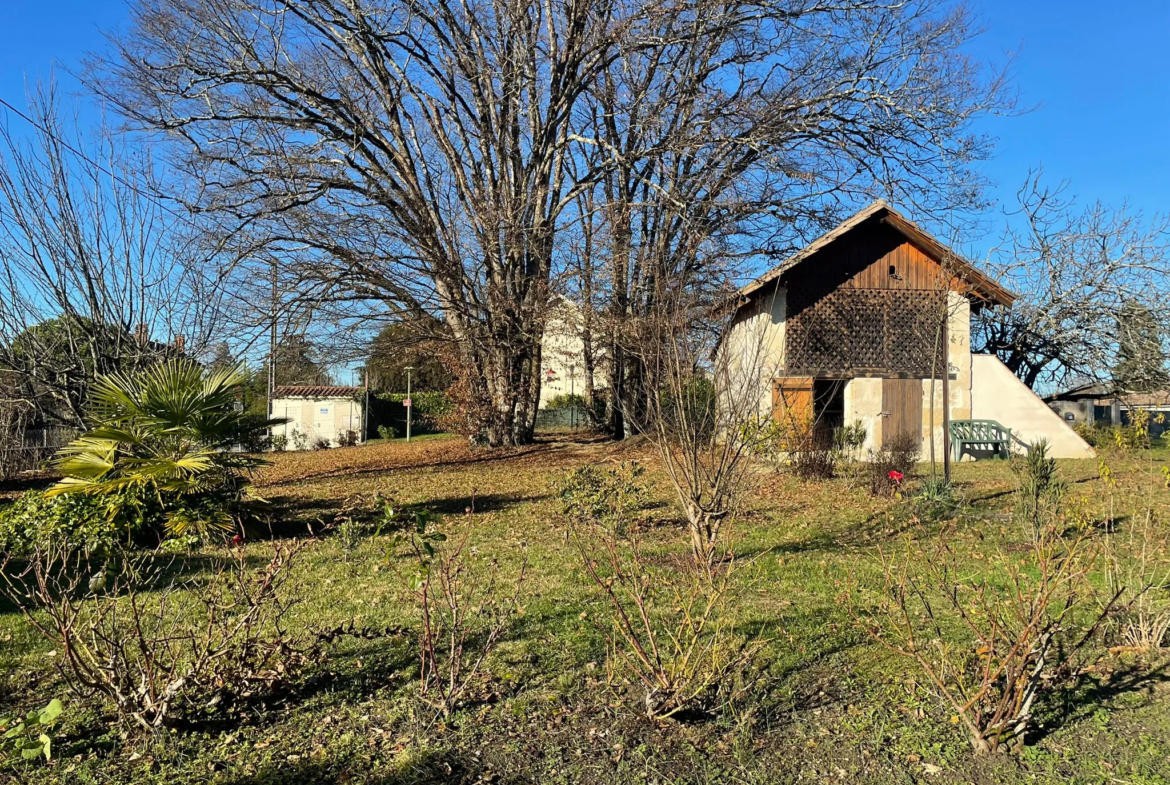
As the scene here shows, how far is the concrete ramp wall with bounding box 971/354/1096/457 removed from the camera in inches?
719

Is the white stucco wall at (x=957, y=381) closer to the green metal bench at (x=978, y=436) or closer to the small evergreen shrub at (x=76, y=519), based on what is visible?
the green metal bench at (x=978, y=436)

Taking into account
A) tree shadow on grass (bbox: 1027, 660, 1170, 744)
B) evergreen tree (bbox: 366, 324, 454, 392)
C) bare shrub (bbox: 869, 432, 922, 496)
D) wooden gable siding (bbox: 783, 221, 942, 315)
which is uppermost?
wooden gable siding (bbox: 783, 221, 942, 315)

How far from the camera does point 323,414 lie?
104 ft

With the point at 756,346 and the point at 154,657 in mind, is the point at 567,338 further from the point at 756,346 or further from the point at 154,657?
the point at 154,657

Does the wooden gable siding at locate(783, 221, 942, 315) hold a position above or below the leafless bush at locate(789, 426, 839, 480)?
above

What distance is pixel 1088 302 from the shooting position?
67.8ft

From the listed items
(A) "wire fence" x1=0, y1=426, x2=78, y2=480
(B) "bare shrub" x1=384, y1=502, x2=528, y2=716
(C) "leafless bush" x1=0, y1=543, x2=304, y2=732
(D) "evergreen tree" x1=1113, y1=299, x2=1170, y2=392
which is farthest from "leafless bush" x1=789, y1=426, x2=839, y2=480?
(A) "wire fence" x1=0, y1=426, x2=78, y2=480

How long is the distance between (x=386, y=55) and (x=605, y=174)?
575 cm

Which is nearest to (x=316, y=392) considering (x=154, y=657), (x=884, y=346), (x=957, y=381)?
(x=884, y=346)

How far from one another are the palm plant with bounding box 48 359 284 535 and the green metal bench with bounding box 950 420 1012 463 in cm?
1569

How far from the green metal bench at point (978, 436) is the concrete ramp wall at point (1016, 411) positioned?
0.33m

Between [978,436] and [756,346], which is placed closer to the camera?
[756,346]

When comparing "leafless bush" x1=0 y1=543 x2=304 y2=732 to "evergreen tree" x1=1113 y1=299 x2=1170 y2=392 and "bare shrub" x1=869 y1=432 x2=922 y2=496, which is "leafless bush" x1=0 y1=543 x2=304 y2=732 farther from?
"evergreen tree" x1=1113 y1=299 x2=1170 y2=392

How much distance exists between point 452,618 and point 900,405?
16139mm
